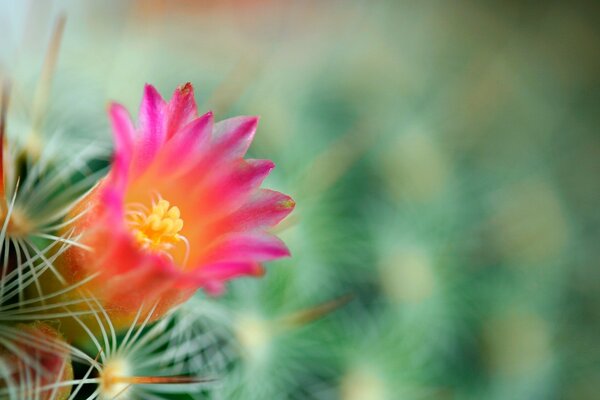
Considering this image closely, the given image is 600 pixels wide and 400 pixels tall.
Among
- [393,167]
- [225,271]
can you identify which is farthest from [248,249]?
[393,167]

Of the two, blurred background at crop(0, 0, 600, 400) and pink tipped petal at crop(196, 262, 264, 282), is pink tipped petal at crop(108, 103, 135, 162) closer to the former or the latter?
pink tipped petal at crop(196, 262, 264, 282)

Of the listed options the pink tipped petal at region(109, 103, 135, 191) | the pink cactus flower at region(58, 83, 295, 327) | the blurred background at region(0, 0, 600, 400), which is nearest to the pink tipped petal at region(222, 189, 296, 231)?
the pink cactus flower at region(58, 83, 295, 327)

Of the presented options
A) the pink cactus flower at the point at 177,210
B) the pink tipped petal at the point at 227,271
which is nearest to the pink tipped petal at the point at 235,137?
the pink cactus flower at the point at 177,210

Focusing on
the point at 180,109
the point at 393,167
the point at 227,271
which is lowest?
the point at 227,271

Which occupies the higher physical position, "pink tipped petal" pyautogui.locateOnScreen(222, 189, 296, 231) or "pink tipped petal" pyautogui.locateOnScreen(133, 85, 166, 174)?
"pink tipped petal" pyautogui.locateOnScreen(133, 85, 166, 174)

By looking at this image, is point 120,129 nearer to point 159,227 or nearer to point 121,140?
point 121,140

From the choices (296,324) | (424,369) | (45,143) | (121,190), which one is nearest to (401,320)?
(424,369)

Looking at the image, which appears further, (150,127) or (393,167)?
(393,167)

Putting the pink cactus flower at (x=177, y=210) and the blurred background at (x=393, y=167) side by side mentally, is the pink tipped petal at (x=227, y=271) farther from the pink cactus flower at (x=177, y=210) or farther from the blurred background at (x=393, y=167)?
the blurred background at (x=393, y=167)
